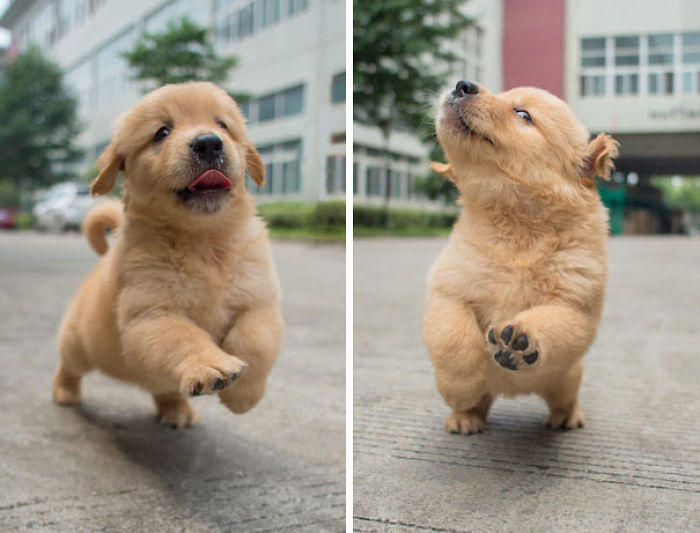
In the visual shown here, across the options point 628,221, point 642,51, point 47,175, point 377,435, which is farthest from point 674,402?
point 47,175

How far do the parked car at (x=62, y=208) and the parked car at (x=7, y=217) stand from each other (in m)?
0.14

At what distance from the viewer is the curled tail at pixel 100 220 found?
184 centimetres

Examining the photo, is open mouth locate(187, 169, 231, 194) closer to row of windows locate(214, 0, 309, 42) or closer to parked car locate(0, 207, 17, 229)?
row of windows locate(214, 0, 309, 42)

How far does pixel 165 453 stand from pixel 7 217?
1.68 metres

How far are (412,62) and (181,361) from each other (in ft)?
5.90

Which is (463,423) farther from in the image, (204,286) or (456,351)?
(204,286)

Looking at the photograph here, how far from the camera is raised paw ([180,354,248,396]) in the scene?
3.94 feet

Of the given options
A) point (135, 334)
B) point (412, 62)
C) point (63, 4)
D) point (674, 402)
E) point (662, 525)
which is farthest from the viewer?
point (412, 62)

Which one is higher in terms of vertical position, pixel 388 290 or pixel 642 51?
pixel 642 51

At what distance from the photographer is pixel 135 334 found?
1384 mm

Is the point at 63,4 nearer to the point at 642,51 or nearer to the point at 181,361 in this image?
the point at 181,361

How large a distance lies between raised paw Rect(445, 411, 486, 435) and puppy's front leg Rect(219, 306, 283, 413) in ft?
1.33

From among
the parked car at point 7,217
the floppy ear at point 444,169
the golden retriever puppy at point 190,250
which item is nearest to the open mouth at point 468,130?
the floppy ear at point 444,169

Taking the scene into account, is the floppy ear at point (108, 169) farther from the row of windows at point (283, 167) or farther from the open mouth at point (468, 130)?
the open mouth at point (468, 130)
